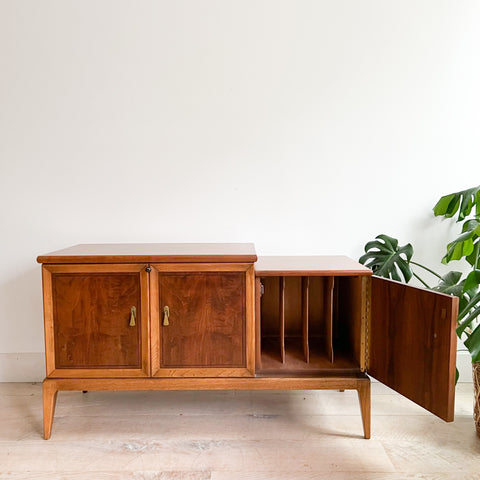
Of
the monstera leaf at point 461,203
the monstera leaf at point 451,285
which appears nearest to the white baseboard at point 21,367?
the monstera leaf at point 451,285

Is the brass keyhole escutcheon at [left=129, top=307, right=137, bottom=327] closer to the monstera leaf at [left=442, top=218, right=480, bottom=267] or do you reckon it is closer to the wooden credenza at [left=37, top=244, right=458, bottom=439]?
the wooden credenza at [left=37, top=244, right=458, bottom=439]

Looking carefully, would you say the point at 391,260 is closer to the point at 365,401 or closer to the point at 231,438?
the point at 365,401

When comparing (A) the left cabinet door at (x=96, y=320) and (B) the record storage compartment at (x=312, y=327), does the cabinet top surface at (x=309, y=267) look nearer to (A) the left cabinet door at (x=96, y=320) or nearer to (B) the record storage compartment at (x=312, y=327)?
(B) the record storage compartment at (x=312, y=327)

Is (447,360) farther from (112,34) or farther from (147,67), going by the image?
(112,34)

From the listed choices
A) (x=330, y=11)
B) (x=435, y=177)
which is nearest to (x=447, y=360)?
(x=435, y=177)

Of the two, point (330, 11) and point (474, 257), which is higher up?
point (330, 11)

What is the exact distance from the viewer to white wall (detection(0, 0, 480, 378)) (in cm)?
188

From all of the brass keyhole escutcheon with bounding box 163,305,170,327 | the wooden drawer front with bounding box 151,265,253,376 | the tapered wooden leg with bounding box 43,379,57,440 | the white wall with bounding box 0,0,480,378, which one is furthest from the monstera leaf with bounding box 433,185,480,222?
the tapered wooden leg with bounding box 43,379,57,440

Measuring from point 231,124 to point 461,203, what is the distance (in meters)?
1.05

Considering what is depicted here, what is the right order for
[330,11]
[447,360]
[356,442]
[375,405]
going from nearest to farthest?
[447,360] < [356,442] < [375,405] < [330,11]

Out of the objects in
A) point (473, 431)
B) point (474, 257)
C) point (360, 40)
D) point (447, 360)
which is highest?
point (360, 40)

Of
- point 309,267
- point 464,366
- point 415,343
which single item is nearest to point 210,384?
point 309,267

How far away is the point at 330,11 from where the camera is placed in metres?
1.87

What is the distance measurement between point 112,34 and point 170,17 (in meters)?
0.28
